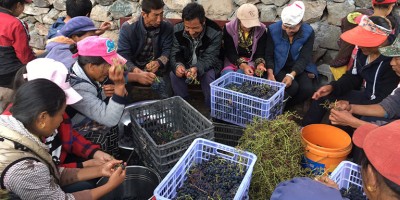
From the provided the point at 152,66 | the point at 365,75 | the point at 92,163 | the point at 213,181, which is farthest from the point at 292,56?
the point at 92,163

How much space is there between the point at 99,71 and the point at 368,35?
2.47m

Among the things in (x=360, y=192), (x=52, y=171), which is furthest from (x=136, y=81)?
(x=360, y=192)

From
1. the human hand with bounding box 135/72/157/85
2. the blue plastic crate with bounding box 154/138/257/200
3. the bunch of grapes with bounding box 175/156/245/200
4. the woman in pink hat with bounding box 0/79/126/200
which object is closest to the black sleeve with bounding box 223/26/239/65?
the human hand with bounding box 135/72/157/85

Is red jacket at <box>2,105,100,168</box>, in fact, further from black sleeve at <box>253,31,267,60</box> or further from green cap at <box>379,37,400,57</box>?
green cap at <box>379,37,400,57</box>

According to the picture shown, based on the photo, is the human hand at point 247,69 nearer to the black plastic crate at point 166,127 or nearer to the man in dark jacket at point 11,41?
the black plastic crate at point 166,127

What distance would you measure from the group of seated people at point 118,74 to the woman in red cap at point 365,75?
0.4 inches

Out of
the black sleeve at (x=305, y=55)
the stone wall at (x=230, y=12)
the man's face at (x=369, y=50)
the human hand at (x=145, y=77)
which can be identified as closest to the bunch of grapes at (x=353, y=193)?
the man's face at (x=369, y=50)

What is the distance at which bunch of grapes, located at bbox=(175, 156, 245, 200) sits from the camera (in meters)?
2.26

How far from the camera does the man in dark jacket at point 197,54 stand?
420 centimetres

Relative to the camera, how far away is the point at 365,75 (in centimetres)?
361

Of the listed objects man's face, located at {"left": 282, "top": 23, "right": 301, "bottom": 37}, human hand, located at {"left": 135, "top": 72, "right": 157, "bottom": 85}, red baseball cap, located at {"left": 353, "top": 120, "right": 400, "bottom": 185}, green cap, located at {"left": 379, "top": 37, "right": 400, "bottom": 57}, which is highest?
red baseball cap, located at {"left": 353, "top": 120, "right": 400, "bottom": 185}

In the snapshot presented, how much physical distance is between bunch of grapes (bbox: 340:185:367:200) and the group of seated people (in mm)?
760

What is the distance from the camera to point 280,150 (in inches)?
109

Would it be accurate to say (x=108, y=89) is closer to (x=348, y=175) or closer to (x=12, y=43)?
(x=12, y=43)
